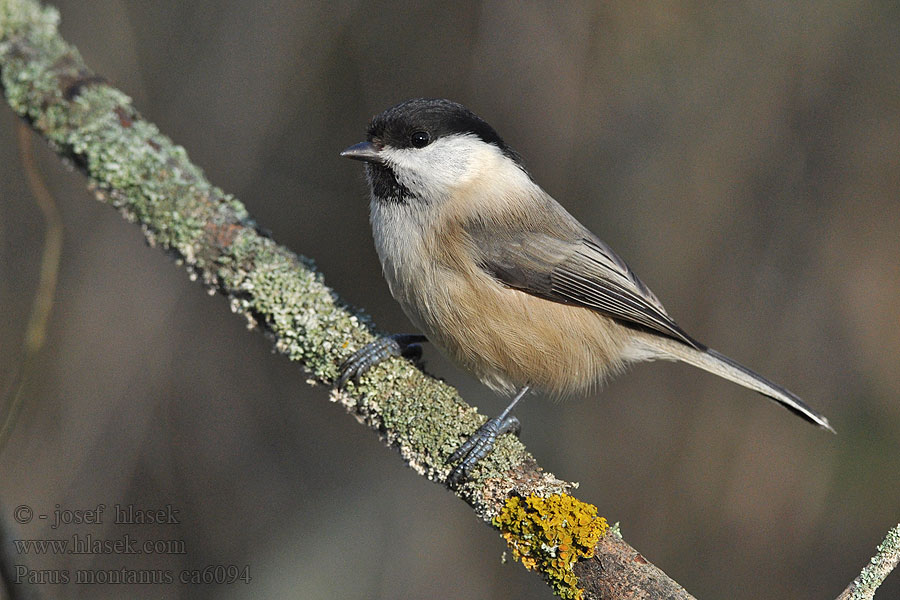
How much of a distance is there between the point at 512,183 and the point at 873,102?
237cm

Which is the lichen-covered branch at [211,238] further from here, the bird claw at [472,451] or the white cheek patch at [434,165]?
the white cheek patch at [434,165]

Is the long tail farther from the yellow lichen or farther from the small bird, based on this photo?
the yellow lichen

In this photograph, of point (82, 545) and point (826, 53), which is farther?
point (826, 53)

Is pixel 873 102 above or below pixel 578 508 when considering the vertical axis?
above

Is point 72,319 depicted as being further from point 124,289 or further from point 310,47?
point 310,47

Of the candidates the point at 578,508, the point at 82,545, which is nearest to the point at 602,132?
the point at 578,508

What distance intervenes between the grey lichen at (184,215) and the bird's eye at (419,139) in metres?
0.60

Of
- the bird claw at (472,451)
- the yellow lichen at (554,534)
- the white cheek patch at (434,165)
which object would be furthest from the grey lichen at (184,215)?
the white cheek patch at (434,165)

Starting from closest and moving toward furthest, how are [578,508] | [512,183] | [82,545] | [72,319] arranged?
[578,508] < [512,183] < [82,545] < [72,319]

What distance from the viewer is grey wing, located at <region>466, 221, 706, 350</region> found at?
2.55 metres

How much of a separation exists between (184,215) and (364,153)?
66cm

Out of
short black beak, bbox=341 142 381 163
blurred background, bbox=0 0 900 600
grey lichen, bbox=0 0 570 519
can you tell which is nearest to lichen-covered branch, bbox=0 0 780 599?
grey lichen, bbox=0 0 570 519

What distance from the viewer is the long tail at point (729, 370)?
8.42ft

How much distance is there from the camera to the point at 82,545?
3.42 m
